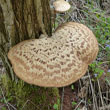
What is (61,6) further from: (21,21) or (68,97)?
(68,97)

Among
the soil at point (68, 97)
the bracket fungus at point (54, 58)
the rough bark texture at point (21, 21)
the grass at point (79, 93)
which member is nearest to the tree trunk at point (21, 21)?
the rough bark texture at point (21, 21)

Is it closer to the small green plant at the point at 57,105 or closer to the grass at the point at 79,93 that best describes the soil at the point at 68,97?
the grass at the point at 79,93

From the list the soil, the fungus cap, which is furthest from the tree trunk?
the soil

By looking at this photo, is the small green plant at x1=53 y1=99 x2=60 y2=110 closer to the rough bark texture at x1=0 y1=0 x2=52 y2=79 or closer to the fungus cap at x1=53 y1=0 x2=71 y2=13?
the rough bark texture at x1=0 y1=0 x2=52 y2=79

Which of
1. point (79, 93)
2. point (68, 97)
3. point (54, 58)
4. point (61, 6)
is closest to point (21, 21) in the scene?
point (54, 58)

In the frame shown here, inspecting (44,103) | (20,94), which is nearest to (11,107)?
(20,94)
